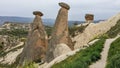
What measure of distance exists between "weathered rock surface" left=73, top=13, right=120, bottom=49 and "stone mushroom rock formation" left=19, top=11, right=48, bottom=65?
33.0ft

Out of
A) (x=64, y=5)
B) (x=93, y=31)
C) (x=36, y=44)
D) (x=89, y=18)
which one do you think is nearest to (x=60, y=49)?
(x=64, y=5)

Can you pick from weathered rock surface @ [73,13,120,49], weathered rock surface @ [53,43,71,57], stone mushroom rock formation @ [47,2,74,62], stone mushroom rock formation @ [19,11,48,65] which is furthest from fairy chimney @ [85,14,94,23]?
weathered rock surface @ [53,43,71,57]

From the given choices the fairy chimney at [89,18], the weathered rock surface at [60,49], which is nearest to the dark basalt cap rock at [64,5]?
the weathered rock surface at [60,49]

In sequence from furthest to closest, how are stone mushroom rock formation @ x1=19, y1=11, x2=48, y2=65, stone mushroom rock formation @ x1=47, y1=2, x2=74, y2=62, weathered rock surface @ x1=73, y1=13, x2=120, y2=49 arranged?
weathered rock surface @ x1=73, y1=13, x2=120, y2=49
stone mushroom rock formation @ x1=19, y1=11, x2=48, y2=65
stone mushroom rock formation @ x1=47, y1=2, x2=74, y2=62

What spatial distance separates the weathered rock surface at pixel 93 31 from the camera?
3000 inches

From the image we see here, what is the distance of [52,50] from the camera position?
57844mm

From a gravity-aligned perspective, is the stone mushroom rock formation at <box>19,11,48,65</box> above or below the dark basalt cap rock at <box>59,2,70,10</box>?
below

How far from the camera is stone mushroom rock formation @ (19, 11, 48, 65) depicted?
217 ft

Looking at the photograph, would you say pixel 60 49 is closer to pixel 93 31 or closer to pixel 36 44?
pixel 36 44

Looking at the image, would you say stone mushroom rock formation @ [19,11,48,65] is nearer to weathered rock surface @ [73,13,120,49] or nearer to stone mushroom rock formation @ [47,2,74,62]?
stone mushroom rock formation @ [47,2,74,62]

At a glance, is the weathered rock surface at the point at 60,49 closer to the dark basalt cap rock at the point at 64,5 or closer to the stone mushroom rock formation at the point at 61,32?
the stone mushroom rock formation at the point at 61,32

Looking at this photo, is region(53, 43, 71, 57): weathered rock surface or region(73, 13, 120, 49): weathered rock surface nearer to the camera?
region(53, 43, 71, 57): weathered rock surface

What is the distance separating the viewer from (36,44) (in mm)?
67375

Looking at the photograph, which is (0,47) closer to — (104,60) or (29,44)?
(29,44)
